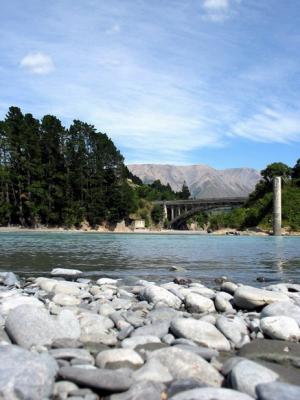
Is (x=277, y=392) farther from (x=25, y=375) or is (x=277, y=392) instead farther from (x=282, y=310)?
(x=282, y=310)

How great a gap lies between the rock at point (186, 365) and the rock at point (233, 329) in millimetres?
1555

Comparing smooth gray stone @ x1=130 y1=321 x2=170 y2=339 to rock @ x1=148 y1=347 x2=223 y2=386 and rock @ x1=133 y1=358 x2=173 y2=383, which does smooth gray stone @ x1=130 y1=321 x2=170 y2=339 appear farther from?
rock @ x1=133 y1=358 x2=173 y2=383

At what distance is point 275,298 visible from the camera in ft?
29.9

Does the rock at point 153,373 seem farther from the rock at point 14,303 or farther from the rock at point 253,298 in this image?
the rock at point 253,298

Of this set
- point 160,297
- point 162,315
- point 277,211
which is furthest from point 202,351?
point 277,211

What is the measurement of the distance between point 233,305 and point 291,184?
106834 millimetres

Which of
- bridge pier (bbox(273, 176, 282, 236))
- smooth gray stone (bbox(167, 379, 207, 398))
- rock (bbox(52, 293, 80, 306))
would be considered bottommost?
smooth gray stone (bbox(167, 379, 207, 398))

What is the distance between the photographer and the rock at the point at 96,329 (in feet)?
22.4

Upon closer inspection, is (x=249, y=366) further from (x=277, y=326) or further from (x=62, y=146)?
(x=62, y=146)

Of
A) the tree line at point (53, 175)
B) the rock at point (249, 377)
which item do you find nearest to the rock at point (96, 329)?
the rock at point (249, 377)

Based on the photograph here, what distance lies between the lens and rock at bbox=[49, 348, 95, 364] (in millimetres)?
5809

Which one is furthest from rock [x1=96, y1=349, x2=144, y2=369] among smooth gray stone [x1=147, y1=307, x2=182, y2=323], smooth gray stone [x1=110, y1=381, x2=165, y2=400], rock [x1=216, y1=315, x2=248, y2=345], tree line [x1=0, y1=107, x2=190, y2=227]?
tree line [x1=0, y1=107, x2=190, y2=227]

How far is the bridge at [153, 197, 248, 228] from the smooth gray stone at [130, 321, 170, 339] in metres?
110

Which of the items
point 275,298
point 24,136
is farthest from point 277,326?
point 24,136
